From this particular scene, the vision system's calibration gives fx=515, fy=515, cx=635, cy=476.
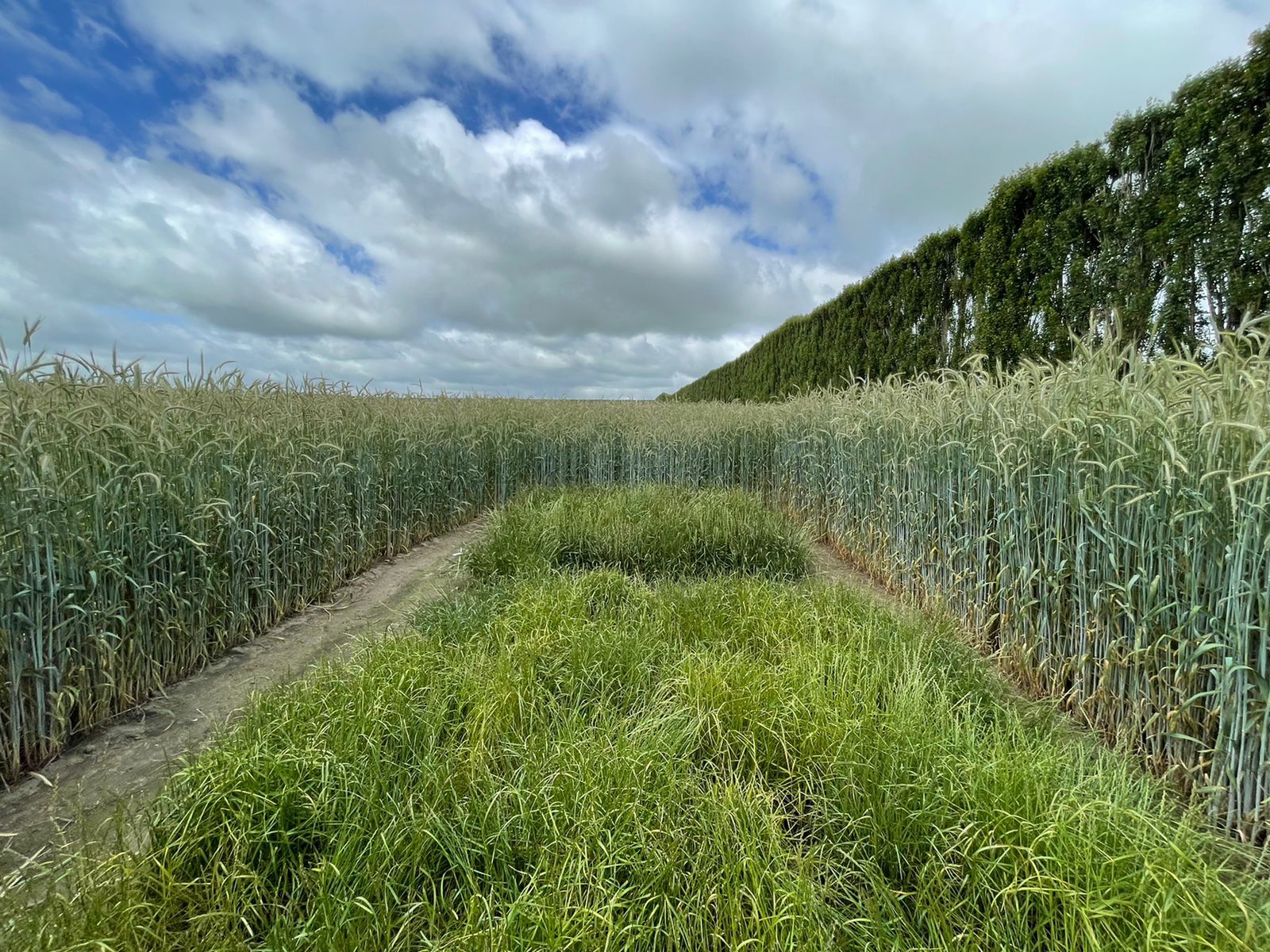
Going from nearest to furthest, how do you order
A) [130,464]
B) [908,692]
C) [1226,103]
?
[908,692], [130,464], [1226,103]

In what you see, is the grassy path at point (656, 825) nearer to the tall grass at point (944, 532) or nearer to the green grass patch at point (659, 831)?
the green grass patch at point (659, 831)

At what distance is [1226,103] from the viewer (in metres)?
3.63

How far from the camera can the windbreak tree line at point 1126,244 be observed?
3.54 metres

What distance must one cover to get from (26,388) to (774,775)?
4.02 m

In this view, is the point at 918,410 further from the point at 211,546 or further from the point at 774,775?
the point at 211,546

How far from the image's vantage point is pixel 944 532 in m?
3.28

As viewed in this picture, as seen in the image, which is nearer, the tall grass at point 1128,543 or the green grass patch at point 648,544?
the tall grass at point 1128,543

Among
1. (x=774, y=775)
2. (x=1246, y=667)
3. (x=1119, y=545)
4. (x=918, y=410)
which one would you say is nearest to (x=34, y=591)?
(x=774, y=775)

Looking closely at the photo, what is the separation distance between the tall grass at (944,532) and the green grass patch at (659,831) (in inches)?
15.8

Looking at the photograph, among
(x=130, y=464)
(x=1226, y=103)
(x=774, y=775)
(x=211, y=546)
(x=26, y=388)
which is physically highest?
(x=1226, y=103)

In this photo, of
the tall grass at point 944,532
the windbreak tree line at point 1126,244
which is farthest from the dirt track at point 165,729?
the windbreak tree line at point 1126,244

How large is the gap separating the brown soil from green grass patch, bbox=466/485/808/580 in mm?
602

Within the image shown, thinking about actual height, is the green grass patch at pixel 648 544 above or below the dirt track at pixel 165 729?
above

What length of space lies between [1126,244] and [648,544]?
15.5 ft
